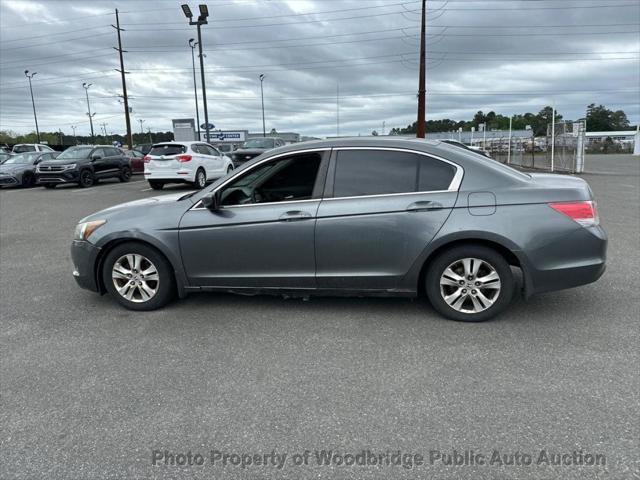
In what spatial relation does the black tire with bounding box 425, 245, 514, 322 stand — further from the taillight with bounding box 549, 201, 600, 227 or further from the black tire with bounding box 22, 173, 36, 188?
the black tire with bounding box 22, 173, 36, 188

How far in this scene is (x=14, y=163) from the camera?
19578mm

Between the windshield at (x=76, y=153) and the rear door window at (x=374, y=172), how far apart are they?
17.5 metres

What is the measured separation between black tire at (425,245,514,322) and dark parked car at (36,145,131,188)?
17316 millimetres

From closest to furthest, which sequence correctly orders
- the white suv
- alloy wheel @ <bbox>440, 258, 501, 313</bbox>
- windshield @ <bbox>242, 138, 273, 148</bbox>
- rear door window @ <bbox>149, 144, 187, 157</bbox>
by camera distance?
1. alloy wheel @ <bbox>440, 258, 501, 313</bbox>
2. the white suv
3. rear door window @ <bbox>149, 144, 187, 157</bbox>
4. windshield @ <bbox>242, 138, 273, 148</bbox>

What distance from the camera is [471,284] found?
407 centimetres

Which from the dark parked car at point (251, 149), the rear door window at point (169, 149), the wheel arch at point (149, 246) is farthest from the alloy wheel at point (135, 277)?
the dark parked car at point (251, 149)

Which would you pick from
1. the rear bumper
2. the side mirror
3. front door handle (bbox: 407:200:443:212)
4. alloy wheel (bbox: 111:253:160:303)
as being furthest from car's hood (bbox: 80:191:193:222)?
the rear bumper

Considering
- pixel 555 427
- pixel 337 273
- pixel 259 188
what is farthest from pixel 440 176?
pixel 555 427

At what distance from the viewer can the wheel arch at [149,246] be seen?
4.41 metres

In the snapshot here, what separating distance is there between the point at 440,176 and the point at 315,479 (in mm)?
2728

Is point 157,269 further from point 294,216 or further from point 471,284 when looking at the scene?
point 471,284

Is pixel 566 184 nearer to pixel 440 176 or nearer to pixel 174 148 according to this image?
pixel 440 176

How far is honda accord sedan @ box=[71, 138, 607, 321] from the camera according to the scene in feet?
13.0

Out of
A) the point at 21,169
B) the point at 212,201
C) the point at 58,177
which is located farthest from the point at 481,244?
the point at 21,169
